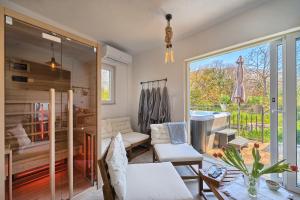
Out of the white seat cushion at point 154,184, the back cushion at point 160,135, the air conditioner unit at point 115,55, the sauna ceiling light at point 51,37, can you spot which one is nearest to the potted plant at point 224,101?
the back cushion at point 160,135

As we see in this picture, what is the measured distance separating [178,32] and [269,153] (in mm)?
2396

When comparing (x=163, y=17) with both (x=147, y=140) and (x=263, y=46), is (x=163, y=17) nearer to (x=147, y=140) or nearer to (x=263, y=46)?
(x=263, y=46)

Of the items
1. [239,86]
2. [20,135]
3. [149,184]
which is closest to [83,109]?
[20,135]

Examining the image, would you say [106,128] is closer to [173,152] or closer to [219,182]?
[173,152]

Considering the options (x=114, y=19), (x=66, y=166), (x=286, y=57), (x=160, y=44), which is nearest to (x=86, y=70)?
(x=114, y=19)

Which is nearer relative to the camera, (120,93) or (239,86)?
(239,86)

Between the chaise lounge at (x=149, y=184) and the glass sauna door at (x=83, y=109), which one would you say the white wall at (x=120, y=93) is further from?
the chaise lounge at (x=149, y=184)

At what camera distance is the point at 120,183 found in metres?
1.25

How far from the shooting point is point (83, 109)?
217 cm

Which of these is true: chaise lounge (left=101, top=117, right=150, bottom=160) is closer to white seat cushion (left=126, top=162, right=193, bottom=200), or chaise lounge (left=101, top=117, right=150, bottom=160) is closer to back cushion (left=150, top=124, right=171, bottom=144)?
back cushion (left=150, top=124, right=171, bottom=144)

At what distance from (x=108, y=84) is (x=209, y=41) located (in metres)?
2.38

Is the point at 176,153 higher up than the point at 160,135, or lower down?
lower down

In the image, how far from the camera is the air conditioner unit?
3256mm

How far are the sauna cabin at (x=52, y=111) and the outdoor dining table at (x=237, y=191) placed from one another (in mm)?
1554
